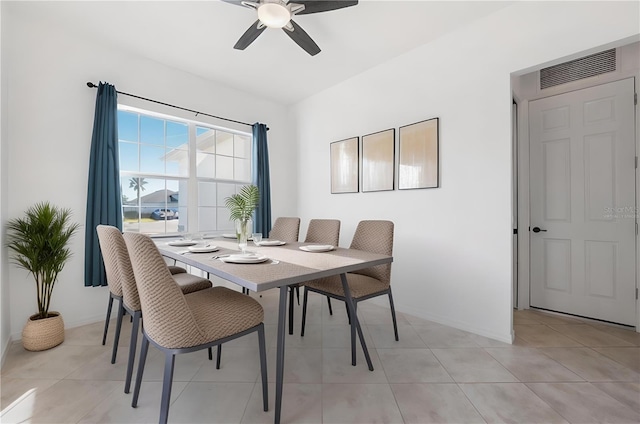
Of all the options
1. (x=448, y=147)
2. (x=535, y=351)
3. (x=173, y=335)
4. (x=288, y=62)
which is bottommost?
(x=535, y=351)

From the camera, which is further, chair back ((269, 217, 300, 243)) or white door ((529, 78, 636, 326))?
chair back ((269, 217, 300, 243))

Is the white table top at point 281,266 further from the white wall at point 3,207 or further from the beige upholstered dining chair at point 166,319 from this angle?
the white wall at point 3,207

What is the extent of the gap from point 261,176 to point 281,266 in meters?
2.52

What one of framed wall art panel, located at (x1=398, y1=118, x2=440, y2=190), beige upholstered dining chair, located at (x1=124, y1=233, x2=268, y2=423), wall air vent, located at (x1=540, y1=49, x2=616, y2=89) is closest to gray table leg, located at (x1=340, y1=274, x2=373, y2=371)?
beige upholstered dining chair, located at (x1=124, y1=233, x2=268, y2=423)

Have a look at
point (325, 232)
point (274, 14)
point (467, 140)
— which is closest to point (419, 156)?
point (467, 140)

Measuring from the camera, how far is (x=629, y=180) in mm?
2465

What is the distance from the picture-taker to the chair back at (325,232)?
277 centimetres

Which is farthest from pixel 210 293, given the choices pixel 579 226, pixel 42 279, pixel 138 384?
pixel 579 226

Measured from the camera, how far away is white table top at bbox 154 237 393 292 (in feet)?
4.27

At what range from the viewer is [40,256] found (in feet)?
7.18

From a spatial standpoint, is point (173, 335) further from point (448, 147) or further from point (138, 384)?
point (448, 147)

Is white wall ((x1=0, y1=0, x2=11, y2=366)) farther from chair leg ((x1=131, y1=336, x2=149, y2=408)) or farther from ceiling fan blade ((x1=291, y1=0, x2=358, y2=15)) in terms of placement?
ceiling fan blade ((x1=291, y1=0, x2=358, y2=15))

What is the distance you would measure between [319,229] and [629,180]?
2.79 metres

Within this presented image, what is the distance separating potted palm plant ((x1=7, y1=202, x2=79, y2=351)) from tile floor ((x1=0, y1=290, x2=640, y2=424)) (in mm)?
128
